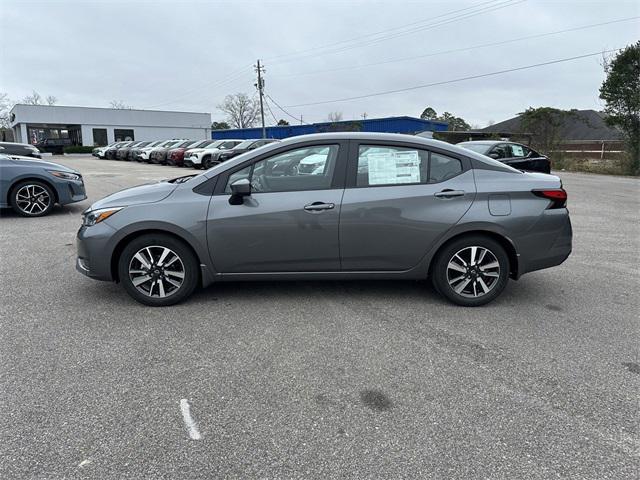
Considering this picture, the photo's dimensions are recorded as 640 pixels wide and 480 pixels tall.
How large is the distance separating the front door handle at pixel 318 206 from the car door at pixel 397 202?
0.40 ft

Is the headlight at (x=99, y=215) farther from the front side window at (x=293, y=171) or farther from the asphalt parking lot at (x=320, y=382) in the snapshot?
the front side window at (x=293, y=171)

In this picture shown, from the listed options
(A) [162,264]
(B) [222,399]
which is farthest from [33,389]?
(A) [162,264]

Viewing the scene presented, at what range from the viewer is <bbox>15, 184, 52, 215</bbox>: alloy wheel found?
8.82 m

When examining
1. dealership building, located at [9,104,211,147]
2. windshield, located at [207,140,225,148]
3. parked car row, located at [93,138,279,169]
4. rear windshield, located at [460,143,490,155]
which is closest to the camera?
rear windshield, located at [460,143,490,155]

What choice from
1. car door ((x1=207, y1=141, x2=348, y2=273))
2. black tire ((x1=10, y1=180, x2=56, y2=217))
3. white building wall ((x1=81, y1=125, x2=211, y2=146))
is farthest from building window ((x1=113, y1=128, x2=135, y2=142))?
car door ((x1=207, y1=141, x2=348, y2=273))

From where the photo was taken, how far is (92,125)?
55.7 m

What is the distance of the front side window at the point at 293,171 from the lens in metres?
4.25

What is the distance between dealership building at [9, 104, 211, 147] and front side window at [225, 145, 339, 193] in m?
54.5

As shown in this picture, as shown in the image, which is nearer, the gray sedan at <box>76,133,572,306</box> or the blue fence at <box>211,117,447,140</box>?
the gray sedan at <box>76,133,572,306</box>

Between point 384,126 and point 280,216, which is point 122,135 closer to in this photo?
point 384,126

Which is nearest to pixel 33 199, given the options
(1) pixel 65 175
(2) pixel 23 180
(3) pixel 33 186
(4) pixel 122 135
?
(3) pixel 33 186

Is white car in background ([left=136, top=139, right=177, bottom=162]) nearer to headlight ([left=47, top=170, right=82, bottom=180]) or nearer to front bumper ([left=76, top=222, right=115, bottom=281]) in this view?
headlight ([left=47, top=170, right=82, bottom=180])

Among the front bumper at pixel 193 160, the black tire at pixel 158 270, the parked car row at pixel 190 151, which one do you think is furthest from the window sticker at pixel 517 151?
the front bumper at pixel 193 160

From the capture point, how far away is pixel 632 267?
580 centimetres
